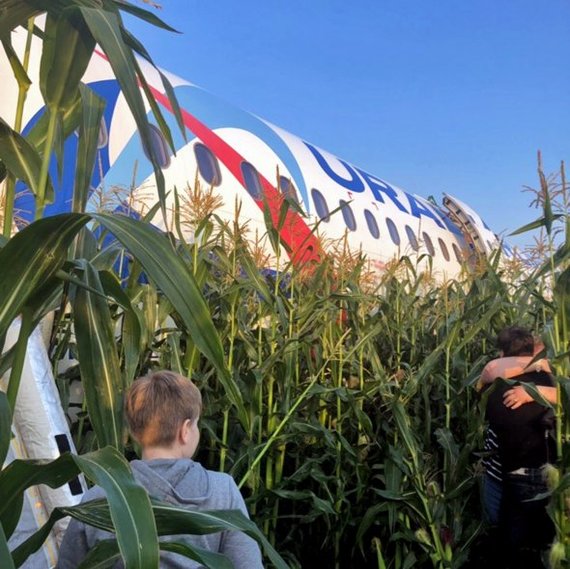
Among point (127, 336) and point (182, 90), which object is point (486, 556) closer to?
point (127, 336)

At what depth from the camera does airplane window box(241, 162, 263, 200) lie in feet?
27.8

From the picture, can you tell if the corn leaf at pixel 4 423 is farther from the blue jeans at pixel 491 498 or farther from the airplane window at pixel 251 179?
the airplane window at pixel 251 179

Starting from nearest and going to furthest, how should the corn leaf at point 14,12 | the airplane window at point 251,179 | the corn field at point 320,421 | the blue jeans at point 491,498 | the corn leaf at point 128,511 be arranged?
the corn leaf at point 128,511
the corn leaf at point 14,12
the corn field at point 320,421
the blue jeans at point 491,498
the airplane window at point 251,179

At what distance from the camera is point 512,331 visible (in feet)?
13.0

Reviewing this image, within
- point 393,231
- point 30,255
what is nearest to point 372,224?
point 393,231

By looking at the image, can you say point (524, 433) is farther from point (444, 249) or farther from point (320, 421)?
point (444, 249)

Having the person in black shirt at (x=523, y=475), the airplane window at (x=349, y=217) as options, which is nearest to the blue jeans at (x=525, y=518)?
the person in black shirt at (x=523, y=475)

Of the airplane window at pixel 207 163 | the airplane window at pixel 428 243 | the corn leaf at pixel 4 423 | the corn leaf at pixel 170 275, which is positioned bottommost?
the corn leaf at pixel 4 423

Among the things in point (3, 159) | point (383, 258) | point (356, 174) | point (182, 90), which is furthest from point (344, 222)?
point (3, 159)

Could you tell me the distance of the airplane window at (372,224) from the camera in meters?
→ 11.8

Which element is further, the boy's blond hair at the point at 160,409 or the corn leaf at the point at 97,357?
the boy's blond hair at the point at 160,409

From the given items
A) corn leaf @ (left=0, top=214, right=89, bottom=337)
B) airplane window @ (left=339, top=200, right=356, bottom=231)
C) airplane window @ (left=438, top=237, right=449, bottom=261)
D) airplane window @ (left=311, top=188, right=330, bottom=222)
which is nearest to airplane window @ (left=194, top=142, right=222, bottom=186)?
airplane window @ (left=311, top=188, right=330, bottom=222)

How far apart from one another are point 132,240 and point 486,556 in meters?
3.89

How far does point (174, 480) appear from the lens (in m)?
1.71
